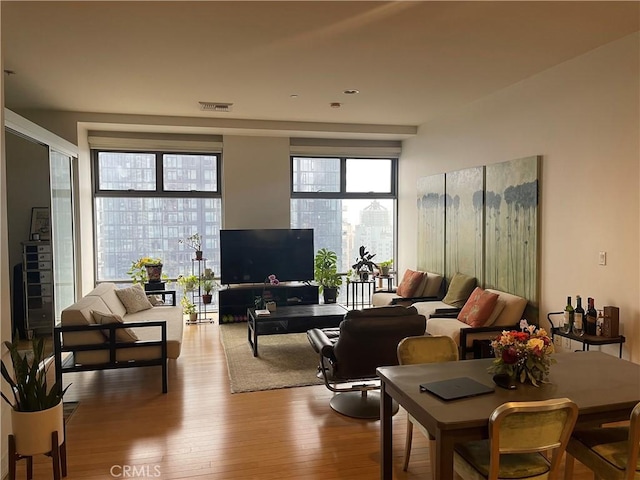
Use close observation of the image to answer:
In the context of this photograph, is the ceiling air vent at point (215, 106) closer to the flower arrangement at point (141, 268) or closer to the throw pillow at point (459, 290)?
the flower arrangement at point (141, 268)

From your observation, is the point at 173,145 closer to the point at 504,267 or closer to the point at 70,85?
the point at 70,85

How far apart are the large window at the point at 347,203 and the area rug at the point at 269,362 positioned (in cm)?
232

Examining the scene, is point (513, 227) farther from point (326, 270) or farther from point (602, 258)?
point (326, 270)

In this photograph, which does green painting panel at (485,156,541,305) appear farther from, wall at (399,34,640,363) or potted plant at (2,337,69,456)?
potted plant at (2,337,69,456)

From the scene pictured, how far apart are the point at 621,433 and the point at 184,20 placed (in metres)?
3.63

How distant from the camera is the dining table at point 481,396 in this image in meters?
2.07

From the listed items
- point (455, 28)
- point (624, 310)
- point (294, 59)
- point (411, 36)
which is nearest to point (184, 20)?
point (294, 59)

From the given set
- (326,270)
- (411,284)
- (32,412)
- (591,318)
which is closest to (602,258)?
(591,318)

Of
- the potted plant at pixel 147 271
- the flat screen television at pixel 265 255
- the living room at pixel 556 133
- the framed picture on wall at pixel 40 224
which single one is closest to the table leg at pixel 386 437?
the living room at pixel 556 133

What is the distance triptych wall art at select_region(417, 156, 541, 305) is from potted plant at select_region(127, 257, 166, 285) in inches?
154

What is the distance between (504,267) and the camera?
533cm

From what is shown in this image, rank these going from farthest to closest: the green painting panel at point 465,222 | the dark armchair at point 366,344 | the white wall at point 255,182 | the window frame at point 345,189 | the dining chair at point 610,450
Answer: the window frame at point 345,189 < the white wall at point 255,182 < the green painting panel at point 465,222 < the dark armchair at point 366,344 < the dining chair at point 610,450

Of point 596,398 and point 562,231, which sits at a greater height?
point 562,231

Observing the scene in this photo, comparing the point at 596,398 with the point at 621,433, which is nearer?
the point at 596,398
